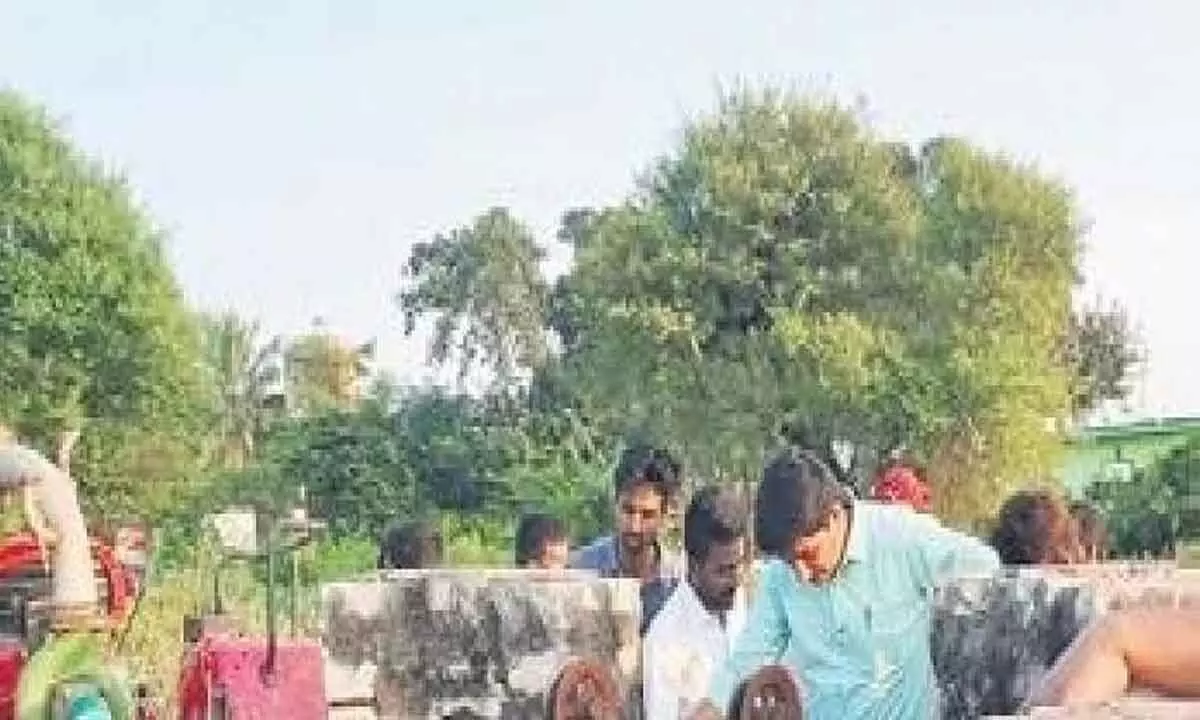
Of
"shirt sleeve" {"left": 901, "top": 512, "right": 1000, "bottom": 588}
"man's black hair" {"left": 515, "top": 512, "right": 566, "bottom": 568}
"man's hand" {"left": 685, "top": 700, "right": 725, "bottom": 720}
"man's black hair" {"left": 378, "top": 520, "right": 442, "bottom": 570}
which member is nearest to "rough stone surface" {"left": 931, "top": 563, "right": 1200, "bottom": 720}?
"shirt sleeve" {"left": 901, "top": 512, "right": 1000, "bottom": 588}

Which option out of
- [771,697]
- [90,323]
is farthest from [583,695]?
[90,323]

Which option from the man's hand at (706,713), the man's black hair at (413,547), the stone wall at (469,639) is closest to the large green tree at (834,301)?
the man's black hair at (413,547)

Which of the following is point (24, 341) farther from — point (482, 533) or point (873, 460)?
point (873, 460)

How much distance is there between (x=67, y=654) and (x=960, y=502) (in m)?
34.5

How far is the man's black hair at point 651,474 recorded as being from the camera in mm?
7371

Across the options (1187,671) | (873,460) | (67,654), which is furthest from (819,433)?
(1187,671)

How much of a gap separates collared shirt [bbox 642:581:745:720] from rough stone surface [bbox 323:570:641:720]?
109 millimetres

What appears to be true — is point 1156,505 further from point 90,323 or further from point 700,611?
point 700,611

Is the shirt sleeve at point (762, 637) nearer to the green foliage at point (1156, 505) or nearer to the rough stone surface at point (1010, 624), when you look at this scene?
the rough stone surface at point (1010, 624)

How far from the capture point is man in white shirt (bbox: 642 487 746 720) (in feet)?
20.4

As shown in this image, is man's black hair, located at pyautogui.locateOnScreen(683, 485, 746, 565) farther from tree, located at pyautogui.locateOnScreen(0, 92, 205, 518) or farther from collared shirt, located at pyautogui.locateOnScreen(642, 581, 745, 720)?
tree, located at pyautogui.locateOnScreen(0, 92, 205, 518)

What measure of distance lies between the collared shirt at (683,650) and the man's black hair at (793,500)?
28.1 inches

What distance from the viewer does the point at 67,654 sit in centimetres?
702

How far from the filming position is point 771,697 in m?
5.57
